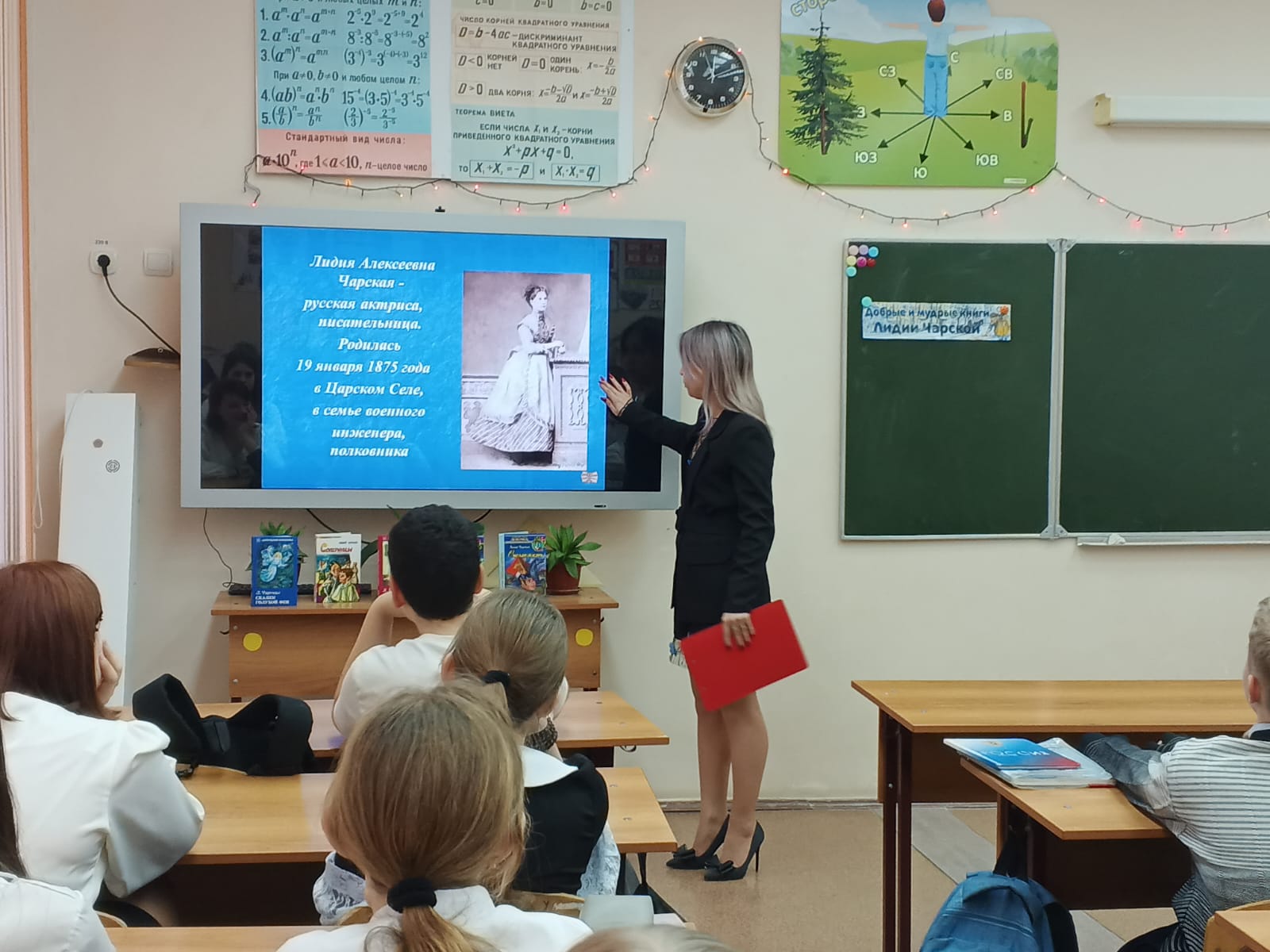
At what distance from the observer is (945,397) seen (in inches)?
168

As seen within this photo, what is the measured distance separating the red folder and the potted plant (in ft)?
2.39

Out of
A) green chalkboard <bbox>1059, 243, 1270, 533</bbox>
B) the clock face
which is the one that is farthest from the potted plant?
green chalkboard <bbox>1059, 243, 1270, 533</bbox>

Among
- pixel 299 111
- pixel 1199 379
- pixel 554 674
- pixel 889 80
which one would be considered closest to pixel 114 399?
pixel 299 111

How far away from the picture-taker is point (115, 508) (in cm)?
378

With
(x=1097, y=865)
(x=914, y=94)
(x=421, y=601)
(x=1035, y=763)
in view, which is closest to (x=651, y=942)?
(x=421, y=601)

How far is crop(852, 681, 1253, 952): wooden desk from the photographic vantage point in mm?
2527

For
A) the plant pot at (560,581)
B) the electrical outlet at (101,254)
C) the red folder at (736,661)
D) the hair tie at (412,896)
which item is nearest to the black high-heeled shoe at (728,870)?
the red folder at (736,661)

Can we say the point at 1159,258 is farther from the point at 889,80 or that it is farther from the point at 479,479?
the point at 479,479

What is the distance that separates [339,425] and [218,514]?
21.3 inches

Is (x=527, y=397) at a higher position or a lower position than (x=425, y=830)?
higher

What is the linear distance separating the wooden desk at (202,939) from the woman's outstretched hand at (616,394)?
2606 mm

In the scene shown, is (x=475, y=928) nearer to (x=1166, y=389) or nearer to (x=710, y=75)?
(x=710, y=75)

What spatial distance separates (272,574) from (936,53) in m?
2.89

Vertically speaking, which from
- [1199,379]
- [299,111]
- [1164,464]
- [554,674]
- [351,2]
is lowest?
[554,674]
